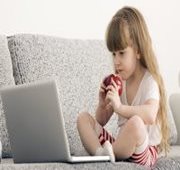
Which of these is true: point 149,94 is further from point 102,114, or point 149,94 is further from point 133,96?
point 102,114

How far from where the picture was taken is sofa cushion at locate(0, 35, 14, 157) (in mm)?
1834

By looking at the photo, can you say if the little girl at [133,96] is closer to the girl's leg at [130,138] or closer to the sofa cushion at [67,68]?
the girl's leg at [130,138]

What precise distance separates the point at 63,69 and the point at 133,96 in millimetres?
430

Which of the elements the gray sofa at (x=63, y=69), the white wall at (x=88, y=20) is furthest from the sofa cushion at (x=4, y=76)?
the white wall at (x=88, y=20)

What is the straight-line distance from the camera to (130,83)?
1.79 m

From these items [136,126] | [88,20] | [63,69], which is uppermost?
[88,20]

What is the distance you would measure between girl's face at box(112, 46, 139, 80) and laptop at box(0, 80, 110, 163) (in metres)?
0.42

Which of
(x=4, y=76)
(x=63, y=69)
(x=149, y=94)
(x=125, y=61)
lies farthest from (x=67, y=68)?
(x=149, y=94)

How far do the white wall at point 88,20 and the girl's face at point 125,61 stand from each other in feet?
2.21

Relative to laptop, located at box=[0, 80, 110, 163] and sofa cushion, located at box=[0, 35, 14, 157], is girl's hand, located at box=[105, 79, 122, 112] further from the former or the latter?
sofa cushion, located at box=[0, 35, 14, 157]

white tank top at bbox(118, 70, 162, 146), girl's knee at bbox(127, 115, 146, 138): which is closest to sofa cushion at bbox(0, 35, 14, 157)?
white tank top at bbox(118, 70, 162, 146)

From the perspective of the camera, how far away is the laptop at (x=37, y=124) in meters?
1.33

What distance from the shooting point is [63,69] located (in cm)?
209

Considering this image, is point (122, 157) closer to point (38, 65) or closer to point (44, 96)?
point (44, 96)
